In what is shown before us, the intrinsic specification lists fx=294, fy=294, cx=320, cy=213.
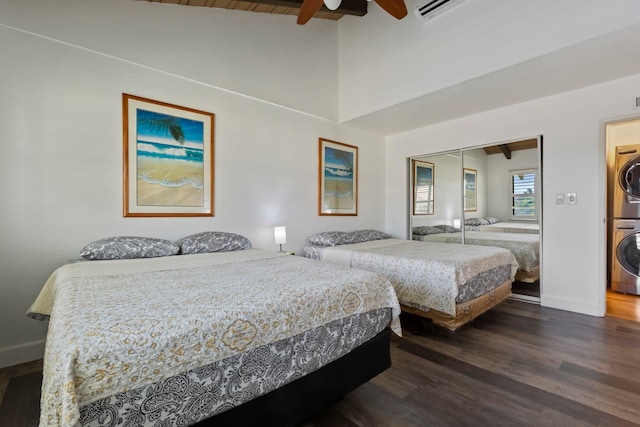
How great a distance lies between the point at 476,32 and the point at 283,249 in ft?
10.4

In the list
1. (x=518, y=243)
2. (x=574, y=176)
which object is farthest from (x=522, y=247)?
(x=574, y=176)

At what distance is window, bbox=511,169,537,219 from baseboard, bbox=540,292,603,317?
982 mm

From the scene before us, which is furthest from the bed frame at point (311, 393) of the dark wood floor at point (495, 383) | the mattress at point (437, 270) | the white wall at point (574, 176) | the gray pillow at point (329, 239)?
the white wall at point (574, 176)

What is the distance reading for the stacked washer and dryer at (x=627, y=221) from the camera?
12.3ft

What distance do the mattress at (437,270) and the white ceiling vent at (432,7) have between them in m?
2.54

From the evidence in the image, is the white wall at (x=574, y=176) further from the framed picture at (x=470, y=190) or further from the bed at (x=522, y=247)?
the framed picture at (x=470, y=190)

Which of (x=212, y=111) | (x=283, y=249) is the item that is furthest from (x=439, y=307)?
(x=212, y=111)

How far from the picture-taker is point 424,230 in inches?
189

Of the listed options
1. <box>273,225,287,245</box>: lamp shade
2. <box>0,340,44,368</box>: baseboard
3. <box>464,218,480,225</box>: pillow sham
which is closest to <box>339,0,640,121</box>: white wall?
<box>464,218,480,225</box>: pillow sham

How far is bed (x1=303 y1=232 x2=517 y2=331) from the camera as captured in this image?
98.3 inches

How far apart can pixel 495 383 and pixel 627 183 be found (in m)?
3.72

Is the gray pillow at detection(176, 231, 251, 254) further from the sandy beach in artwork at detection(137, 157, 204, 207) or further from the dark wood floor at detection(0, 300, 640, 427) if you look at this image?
the dark wood floor at detection(0, 300, 640, 427)

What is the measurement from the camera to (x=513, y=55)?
2676mm

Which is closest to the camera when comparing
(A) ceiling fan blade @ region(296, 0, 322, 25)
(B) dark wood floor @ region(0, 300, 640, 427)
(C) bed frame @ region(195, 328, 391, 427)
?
(C) bed frame @ region(195, 328, 391, 427)
